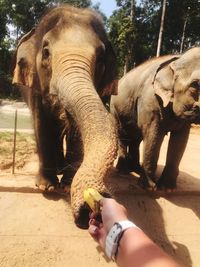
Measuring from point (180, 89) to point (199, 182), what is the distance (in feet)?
5.23

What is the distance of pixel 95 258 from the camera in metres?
3.66

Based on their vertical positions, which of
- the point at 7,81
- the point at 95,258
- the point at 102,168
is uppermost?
the point at 102,168

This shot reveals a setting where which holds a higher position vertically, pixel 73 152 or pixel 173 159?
pixel 73 152

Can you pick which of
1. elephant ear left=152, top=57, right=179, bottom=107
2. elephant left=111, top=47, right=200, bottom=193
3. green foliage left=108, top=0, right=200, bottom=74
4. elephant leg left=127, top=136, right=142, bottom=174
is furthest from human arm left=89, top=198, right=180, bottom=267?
green foliage left=108, top=0, right=200, bottom=74

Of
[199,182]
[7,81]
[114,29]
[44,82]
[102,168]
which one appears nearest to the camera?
[102,168]

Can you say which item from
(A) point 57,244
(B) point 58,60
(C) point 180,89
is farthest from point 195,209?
(B) point 58,60

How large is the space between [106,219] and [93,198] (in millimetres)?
326

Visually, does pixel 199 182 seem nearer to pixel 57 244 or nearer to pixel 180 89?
pixel 180 89

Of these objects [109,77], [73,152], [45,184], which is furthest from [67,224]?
[109,77]

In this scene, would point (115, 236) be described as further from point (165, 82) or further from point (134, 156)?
point (134, 156)

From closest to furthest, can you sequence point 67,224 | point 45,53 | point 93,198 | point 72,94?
point 93,198 → point 72,94 → point 45,53 → point 67,224

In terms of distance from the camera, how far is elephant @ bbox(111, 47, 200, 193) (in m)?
4.41

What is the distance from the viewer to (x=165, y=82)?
471 cm

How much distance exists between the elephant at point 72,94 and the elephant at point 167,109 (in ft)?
2.03
